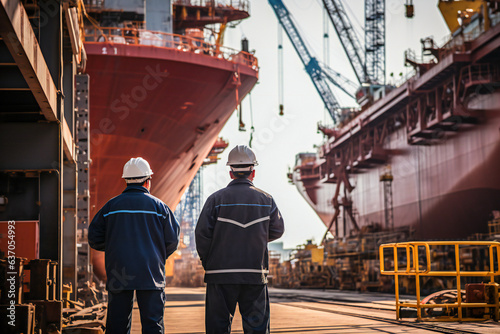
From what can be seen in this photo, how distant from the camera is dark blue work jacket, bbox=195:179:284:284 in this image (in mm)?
4961

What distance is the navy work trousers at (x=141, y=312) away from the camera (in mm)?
4793

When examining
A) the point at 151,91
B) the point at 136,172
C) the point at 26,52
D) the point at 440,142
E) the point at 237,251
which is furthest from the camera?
the point at 440,142

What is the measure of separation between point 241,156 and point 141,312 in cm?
139

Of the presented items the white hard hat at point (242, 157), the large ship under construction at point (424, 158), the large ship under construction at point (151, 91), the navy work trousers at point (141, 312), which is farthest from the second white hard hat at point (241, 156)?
the large ship under construction at point (424, 158)

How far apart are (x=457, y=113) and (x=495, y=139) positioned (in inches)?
83.4

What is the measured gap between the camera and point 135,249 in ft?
16.2

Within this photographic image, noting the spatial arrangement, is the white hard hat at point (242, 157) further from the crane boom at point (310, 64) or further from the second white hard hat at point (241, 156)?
the crane boom at point (310, 64)

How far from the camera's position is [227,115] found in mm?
26875

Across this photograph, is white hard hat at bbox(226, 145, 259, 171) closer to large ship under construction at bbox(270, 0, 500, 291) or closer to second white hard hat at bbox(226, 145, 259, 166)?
second white hard hat at bbox(226, 145, 259, 166)

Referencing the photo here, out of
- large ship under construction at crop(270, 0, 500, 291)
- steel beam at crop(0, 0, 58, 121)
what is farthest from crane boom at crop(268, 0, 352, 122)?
steel beam at crop(0, 0, 58, 121)

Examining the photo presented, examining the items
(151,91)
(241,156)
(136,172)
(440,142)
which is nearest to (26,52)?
(136,172)

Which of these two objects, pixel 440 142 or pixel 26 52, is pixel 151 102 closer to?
pixel 440 142

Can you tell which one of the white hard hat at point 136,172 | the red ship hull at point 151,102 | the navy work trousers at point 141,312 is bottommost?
the navy work trousers at point 141,312

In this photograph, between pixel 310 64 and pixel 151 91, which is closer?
pixel 151 91
